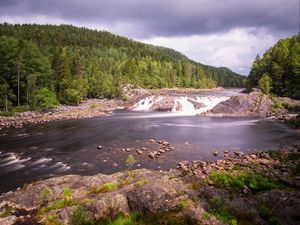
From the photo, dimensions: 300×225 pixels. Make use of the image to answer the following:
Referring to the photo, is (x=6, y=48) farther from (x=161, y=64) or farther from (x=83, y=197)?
(x=161, y=64)

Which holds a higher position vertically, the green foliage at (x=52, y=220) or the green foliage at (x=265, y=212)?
the green foliage at (x=265, y=212)

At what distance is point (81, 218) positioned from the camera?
1308cm

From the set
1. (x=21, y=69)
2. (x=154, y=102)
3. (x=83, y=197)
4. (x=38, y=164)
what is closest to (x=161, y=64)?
(x=154, y=102)

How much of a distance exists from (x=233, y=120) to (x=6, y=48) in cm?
4890

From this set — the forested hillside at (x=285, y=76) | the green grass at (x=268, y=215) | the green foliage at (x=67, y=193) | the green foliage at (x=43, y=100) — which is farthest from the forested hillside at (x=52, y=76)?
the green grass at (x=268, y=215)

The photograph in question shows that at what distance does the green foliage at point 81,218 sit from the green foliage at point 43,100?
5024 cm

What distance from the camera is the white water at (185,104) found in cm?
6590

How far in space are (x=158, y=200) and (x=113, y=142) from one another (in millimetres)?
20978

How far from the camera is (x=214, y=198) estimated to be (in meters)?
14.0

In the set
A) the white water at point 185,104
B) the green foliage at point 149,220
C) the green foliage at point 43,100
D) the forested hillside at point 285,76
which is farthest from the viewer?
the forested hillside at point 285,76

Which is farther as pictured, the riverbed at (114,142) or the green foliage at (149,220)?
the riverbed at (114,142)

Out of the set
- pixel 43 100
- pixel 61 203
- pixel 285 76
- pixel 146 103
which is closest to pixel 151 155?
pixel 61 203

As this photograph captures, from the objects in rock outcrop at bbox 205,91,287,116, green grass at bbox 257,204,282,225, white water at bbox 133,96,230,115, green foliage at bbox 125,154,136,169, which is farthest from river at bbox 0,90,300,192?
white water at bbox 133,96,230,115

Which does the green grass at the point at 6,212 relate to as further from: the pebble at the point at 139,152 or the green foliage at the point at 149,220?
the pebble at the point at 139,152
